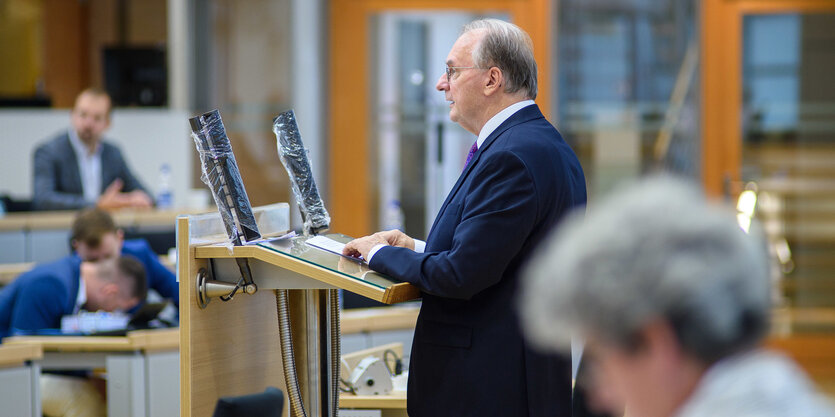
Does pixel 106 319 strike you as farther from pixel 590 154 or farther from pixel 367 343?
pixel 590 154

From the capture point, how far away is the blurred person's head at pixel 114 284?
12.7 ft

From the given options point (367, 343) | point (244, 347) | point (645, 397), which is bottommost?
point (367, 343)

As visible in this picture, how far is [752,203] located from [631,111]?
1092 mm

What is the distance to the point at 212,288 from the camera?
1.90 meters

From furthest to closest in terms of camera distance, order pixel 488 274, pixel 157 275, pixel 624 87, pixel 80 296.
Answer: pixel 624 87 → pixel 157 275 → pixel 80 296 → pixel 488 274

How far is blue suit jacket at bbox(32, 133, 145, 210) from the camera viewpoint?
5.57m

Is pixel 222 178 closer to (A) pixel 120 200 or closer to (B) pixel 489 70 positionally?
(B) pixel 489 70

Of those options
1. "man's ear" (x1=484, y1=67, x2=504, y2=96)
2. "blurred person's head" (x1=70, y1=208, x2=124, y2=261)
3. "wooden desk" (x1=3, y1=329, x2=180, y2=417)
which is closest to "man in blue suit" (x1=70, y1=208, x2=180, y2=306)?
"blurred person's head" (x1=70, y1=208, x2=124, y2=261)

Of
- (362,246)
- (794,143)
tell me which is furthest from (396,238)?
(794,143)

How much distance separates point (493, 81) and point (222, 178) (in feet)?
1.98

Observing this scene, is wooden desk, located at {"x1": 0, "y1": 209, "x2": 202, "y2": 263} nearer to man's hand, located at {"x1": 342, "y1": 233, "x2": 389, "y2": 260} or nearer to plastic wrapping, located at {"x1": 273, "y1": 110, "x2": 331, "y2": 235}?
plastic wrapping, located at {"x1": 273, "y1": 110, "x2": 331, "y2": 235}

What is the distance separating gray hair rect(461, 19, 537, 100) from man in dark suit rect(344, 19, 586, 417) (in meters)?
0.10

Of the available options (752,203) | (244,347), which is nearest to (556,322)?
(244,347)

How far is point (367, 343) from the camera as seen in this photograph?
3.56 metres
